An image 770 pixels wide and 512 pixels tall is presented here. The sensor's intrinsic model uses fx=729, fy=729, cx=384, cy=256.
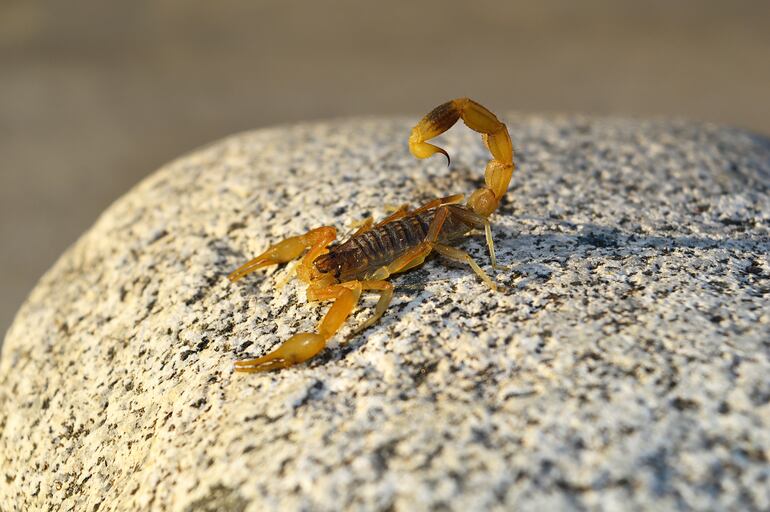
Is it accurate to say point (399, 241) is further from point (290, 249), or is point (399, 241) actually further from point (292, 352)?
point (292, 352)

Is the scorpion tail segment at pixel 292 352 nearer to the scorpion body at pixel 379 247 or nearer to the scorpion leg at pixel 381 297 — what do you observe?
the scorpion leg at pixel 381 297

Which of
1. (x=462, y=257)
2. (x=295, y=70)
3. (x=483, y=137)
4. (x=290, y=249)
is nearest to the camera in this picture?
(x=462, y=257)

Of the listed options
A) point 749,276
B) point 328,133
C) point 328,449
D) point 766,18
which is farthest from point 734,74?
point 328,449

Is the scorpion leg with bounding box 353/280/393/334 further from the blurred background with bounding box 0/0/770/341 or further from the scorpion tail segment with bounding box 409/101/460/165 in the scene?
the blurred background with bounding box 0/0/770/341

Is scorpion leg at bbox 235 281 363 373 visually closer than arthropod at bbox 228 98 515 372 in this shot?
Yes

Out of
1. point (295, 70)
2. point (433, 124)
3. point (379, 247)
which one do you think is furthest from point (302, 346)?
point (295, 70)

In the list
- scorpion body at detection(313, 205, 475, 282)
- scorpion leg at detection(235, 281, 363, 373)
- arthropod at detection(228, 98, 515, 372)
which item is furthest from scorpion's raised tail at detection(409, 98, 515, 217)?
scorpion leg at detection(235, 281, 363, 373)
